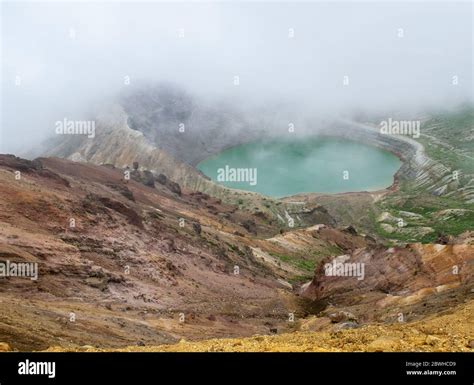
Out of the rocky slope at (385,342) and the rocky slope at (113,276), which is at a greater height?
the rocky slope at (113,276)

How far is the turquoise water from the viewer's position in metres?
156

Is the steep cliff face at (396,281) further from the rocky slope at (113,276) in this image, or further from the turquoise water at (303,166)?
the turquoise water at (303,166)

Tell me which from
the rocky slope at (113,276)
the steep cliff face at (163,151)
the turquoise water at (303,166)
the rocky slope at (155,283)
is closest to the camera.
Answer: the rocky slope at (113,276)

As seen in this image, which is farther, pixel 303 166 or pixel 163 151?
pixel 303 166

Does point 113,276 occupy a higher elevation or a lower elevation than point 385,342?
higher

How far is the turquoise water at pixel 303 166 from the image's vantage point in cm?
15588

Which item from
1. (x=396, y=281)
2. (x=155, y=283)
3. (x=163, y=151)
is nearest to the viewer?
(x=155, y=283)

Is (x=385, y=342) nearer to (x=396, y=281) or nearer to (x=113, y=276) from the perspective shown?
(x=113, y=276)

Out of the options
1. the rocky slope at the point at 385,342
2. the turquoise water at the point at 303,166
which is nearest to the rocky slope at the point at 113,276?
the rocky slope at the point at 385,342

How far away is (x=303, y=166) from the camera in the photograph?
562 ft

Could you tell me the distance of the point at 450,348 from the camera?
14859 millimetres

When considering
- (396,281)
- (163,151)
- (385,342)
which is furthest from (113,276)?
(163,151)

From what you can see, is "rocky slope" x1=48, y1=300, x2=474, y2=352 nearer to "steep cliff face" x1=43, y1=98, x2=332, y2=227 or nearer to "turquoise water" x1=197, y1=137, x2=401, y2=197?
"steep cliff face" x1=43, y1=98, x2=332, y2=227
